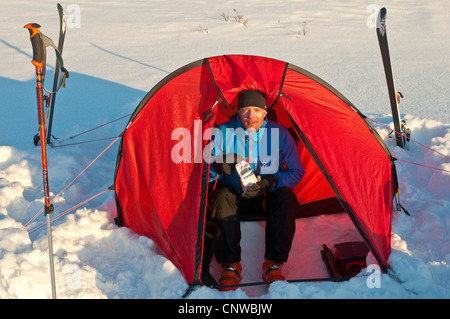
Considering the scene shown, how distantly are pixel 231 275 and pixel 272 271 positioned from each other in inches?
11.3

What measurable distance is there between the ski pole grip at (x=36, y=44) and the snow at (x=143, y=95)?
1159mm

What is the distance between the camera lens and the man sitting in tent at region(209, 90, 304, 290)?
316 cm

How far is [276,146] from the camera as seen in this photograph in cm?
345

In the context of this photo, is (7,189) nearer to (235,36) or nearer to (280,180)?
(280,180)

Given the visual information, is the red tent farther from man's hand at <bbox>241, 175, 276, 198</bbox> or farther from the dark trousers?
man's hand at <bbox>241, 175, 276, 198</bbox>

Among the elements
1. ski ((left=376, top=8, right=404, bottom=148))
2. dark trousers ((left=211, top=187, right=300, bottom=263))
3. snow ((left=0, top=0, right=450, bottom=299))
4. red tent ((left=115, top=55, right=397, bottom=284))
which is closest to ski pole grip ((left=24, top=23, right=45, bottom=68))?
red tent ((left=115, top=55, right=397, bottom=284))

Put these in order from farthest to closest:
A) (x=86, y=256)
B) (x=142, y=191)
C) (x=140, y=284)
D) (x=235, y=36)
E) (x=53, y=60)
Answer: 1. (x=235, y=36)
2. (x=53, y=60)
3. (x=142, y=191)
4. (x=86, y=256)
5. (x=140, y=284)

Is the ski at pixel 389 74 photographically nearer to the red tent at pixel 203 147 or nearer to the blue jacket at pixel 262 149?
the red tent at pixel 203 147

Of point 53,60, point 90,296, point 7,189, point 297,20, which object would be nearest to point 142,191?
point 90,296

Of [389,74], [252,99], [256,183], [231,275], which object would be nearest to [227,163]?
[256,183]

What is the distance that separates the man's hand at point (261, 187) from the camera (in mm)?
3297

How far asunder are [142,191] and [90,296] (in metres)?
0.93

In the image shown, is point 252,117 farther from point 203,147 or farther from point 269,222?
point 269,222

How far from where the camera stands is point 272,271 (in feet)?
10.2
